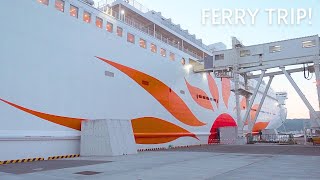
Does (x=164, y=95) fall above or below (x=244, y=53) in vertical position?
below

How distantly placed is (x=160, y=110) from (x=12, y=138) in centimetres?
1034

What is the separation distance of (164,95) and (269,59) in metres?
9.21

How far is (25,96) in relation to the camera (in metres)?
12.0

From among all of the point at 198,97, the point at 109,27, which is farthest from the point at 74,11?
the point at 198,97

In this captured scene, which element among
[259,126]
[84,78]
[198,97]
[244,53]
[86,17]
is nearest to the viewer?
[84,78]

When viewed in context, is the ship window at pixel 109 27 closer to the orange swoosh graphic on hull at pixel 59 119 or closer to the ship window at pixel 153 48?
the ship window at pixel 153 48

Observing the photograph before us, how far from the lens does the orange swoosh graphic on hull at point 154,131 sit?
17.6 meters

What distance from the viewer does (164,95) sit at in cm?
2058

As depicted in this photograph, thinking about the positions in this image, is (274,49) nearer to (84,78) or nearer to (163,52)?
(163,52)

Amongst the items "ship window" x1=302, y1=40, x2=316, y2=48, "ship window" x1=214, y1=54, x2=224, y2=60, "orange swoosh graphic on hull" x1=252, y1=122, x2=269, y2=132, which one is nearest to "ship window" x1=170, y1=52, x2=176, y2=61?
"ship window" x1=214, y1=54, x2=224, y2=60

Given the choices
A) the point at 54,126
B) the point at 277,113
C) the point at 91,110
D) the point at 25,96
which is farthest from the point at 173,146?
the point at 277,113

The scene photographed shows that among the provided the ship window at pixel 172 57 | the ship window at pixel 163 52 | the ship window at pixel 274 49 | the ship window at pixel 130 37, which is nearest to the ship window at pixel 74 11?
the ship window at pixel 130 37

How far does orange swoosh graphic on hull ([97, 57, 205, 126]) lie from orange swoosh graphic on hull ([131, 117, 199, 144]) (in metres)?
1.13

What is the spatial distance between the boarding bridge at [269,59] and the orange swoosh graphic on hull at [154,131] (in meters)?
5.97
